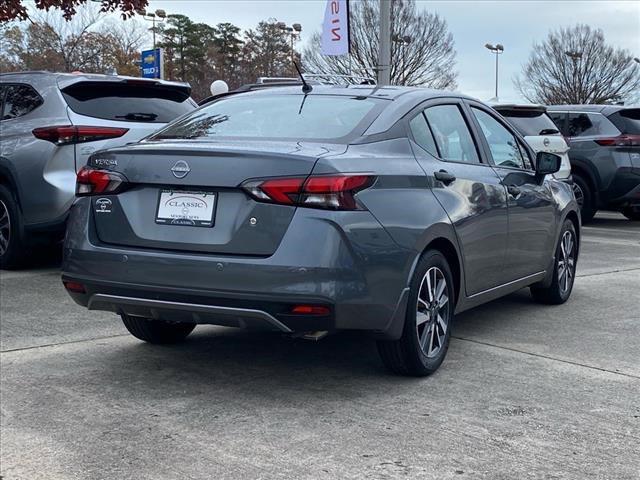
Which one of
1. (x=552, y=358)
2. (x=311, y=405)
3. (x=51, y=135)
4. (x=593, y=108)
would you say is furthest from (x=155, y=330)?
(x=593, y=108)

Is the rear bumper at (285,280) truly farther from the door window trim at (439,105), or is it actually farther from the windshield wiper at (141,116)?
the windshield wiper at (141,116)

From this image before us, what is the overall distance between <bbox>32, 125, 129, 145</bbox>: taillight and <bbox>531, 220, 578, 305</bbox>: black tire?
12.9 ft

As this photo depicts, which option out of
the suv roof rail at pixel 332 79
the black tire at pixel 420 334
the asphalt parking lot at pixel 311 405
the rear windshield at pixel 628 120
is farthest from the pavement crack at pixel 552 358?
the rear windshield at pixel 628 120

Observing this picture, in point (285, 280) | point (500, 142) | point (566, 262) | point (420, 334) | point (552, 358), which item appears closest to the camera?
point (285, 280)

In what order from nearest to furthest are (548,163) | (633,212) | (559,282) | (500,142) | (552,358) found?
(552,358)
(500,142)
(548,163)
(559,282)
(633,212)

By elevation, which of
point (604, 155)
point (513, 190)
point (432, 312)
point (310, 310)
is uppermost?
point (513, 190)

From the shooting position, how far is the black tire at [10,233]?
7.97 meters

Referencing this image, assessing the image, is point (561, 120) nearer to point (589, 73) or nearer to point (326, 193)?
point (326, 193)

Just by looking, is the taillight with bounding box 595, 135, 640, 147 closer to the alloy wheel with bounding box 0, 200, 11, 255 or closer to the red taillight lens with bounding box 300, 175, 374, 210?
the alloy wheel with bounding box 0, 200, 11, 255

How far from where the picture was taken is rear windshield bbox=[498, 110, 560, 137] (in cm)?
1258

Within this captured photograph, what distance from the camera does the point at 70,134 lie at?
25.2 ft

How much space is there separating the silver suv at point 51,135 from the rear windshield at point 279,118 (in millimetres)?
2826

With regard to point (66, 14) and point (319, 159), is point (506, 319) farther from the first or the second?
point (66, 14)

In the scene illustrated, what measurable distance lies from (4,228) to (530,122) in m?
7.63
